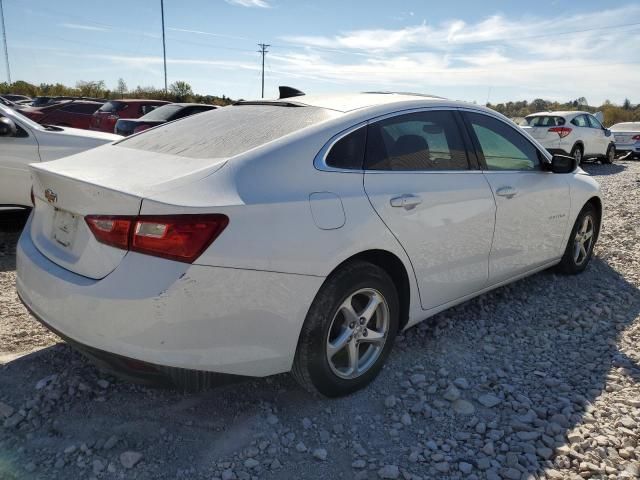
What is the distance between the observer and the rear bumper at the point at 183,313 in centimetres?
211

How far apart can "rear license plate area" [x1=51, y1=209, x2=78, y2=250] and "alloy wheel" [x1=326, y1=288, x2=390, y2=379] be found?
1.28 m

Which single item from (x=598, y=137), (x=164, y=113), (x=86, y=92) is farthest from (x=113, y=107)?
(x=86, y=92)

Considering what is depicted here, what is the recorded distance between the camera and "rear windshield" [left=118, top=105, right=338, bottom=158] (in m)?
2.68

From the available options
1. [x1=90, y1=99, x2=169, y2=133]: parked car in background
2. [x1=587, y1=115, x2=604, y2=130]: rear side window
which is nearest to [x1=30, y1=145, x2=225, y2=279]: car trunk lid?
[x1=90, y1=99, x2=169, y2=133]: parked car in background

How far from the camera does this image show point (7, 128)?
17.4 feet

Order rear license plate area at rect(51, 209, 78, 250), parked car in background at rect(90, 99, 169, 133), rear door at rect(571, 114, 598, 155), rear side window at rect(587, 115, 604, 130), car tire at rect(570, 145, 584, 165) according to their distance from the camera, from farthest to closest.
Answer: rear side window at rect(587, 115, 604, 130)
car tire at rect(570, 145, 584, 165)
rear door at rect(571, 114, 598, 155)
parked car in background at rect(90, 99, 169, 133)
rear license plate area at rect(51, 209, 78, 250)

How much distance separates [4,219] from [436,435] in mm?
5418

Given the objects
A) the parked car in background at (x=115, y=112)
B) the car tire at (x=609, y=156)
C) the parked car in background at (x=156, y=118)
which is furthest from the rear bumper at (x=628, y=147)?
the parked car in background at (x=115, y=112)

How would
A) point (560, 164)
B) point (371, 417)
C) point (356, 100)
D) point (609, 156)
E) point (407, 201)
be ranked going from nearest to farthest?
point (371, 417) < point (407, 201) < point (356, 100) < point (560, 164) < point (609, 156)

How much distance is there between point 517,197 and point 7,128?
4821 millimetres

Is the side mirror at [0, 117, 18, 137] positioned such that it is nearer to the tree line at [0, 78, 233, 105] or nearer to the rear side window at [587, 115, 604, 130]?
the rear side window at [587, 115, 604, 130]

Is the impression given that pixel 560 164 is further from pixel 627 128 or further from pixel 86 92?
pixel 86 92

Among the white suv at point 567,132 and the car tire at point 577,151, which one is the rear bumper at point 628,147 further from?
the car tire at point 577,151

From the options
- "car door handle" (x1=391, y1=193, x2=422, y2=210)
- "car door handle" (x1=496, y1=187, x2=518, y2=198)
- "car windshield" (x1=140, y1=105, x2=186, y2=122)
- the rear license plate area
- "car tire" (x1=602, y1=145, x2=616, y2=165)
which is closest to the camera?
the rear license plate area
